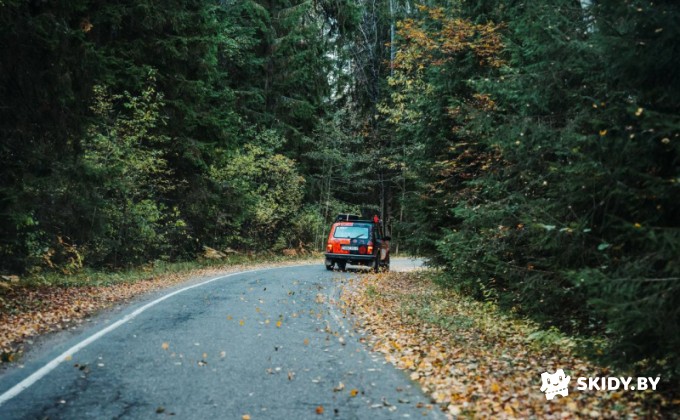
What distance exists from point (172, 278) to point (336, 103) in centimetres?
2568

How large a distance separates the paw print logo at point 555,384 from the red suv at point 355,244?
16.0 metres

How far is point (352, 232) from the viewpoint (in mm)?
23172

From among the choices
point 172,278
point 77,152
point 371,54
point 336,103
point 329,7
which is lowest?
point 172,278

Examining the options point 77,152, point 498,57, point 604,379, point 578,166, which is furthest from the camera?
point 498,57

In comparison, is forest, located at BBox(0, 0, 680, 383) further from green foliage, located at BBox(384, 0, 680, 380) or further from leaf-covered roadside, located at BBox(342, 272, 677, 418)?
leaf-covered roadside, located at BBox(342, 272, 677, 418)

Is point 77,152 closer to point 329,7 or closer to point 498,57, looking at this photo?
point 498,57

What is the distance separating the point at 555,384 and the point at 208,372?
4098 millimetres

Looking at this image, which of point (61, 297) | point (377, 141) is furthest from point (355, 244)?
point (377, 141)

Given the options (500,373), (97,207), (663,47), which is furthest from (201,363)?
(97,207)

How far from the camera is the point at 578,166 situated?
237 inches

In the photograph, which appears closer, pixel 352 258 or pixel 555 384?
pixel 555 384

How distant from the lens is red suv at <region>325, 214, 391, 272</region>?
22.9m

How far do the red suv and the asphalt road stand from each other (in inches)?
447

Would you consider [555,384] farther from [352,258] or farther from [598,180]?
[352,258]
